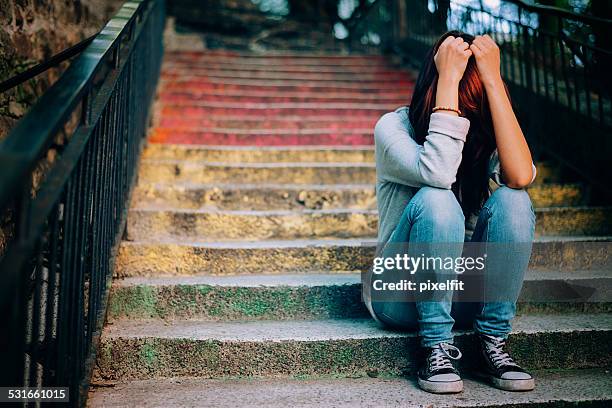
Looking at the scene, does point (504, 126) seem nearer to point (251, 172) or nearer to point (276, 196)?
point (276, 196)

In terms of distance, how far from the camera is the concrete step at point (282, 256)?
2.28 meters

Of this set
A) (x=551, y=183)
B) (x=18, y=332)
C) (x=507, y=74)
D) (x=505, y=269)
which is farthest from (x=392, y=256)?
(x=507, y=74)

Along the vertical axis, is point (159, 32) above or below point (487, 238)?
above

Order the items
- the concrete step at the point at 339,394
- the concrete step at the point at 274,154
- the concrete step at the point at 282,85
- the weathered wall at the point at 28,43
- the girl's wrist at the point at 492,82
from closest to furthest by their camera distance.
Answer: the concrete step at the point at 339,394 < the girl's wrist at the point at 492,82 < the weathered wall at the point at 28,43 < the concrete step at the point at 274,154 < the concrete step at the point at 282,85

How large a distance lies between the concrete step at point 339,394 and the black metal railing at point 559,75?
1.18 metres

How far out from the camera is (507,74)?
12.4ft

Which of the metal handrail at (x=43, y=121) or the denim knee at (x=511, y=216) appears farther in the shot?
the denim knee at (x=511, y=216)

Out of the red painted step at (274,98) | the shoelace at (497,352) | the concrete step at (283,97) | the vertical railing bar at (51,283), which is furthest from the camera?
the concrete step at (283,97)

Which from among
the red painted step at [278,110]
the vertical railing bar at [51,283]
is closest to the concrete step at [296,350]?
the vertical railing bar at [51,283]

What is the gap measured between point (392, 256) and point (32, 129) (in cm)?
114

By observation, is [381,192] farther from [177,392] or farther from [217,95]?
[217,95]

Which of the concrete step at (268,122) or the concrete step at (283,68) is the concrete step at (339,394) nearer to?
the concrete step at (268,122)

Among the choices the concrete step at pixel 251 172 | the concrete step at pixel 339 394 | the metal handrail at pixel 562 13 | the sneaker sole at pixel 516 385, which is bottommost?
the concrete step at pixel 339 394

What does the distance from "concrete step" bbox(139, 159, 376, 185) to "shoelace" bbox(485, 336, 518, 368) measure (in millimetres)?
1701
